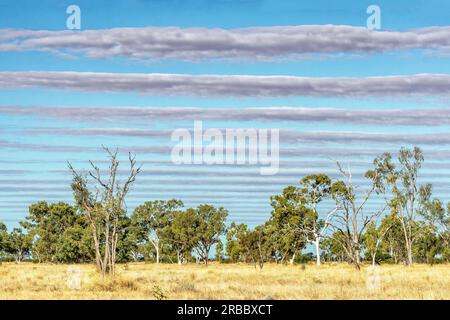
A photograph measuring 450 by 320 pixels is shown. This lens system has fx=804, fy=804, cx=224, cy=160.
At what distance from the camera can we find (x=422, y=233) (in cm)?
9438

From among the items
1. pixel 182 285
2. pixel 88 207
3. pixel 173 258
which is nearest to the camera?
pixel 182 285

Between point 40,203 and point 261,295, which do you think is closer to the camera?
point 261,295

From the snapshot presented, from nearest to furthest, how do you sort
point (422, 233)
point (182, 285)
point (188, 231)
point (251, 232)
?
point (182, 285)
point (251, 232)
point (422, 233)
point (188, 231)

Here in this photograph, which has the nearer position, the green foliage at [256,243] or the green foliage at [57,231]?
the green foliage at [256,243]

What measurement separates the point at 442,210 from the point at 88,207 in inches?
2511

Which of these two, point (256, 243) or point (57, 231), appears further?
point (57, 231)

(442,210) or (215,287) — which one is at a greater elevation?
(442,210)

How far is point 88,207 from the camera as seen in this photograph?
40562 mm

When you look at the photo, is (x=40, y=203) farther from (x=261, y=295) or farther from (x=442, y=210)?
(x=261, y=295)

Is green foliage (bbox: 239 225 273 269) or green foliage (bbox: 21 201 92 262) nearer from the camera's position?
green foliage (bbox: 239 225 273 269)
